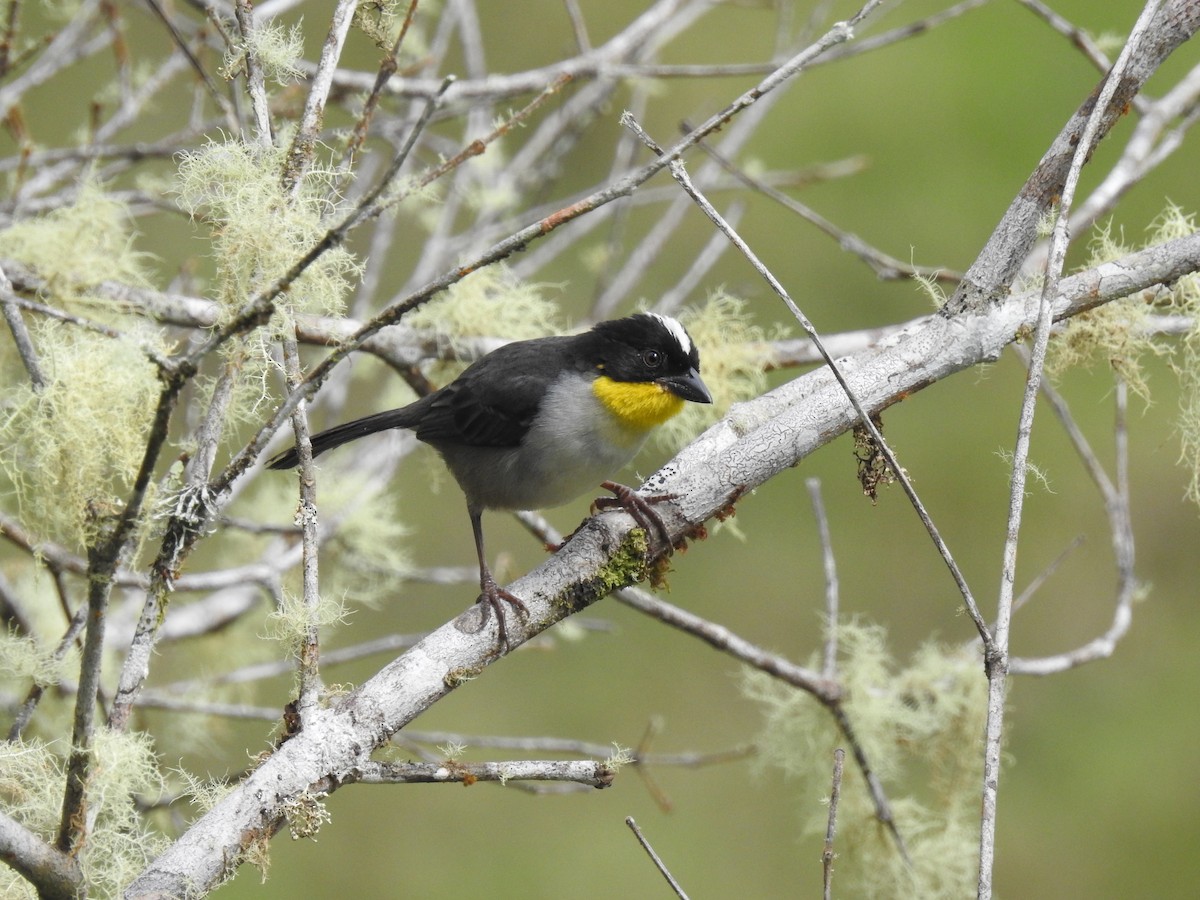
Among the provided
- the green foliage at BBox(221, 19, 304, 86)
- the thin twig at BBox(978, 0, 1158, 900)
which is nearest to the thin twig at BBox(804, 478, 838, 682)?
the thin twig at BBox(978, 0, 1158, 900)

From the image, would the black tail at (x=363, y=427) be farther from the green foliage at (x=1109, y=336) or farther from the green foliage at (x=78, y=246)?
the green foliage at (x=1109, y=336)

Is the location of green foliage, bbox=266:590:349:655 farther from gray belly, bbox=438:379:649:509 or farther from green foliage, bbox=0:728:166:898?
gray belly, bbox=438:379:649:509

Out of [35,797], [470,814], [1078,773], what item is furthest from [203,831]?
[1078,773]

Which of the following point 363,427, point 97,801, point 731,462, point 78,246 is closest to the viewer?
point 97,801

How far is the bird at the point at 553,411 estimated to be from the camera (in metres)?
3.07

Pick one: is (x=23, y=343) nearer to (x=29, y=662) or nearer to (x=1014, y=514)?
(x=29, y=662)

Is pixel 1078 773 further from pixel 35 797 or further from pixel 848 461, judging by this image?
pixel 35 797

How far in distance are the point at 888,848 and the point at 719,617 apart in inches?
97.7

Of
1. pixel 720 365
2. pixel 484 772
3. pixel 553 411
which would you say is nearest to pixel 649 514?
pixel 484 772

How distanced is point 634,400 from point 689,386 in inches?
5.9

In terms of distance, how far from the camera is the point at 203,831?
5.69ft

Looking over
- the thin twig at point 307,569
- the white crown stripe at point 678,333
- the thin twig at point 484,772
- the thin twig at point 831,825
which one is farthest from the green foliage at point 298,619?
the white crown stripe at point 678,333

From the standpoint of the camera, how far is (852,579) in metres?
5.70

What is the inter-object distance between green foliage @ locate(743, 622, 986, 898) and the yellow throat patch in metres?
0.86
